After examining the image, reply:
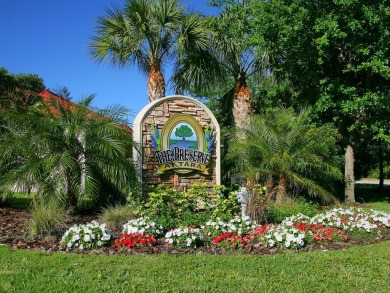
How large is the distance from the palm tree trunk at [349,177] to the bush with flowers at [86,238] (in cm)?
1146

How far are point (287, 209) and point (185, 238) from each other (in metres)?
4.37

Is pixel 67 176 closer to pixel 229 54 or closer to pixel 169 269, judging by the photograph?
pixel 169 269

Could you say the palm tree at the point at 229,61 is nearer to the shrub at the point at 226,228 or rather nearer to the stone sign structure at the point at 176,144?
the stone sign structure at the point at 176,144

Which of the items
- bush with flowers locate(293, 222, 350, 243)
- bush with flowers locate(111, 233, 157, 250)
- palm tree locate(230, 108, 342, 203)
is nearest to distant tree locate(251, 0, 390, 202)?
palm tree locate(230, 108, 342, 203)

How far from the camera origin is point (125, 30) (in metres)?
13.9

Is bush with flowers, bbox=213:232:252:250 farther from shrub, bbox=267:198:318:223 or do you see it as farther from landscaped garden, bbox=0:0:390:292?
shrub, bbox=267:198:318:223

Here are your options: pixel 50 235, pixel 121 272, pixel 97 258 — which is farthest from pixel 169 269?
pixel 50 235

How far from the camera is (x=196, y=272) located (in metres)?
5.75

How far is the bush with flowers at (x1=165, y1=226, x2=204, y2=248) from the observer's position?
7.25 metres

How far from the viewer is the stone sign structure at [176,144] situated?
11359 millimetres

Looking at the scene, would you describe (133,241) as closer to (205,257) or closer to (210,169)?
(205,257)

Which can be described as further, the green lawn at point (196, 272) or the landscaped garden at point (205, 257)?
the landscaped garden at point (205, 257)

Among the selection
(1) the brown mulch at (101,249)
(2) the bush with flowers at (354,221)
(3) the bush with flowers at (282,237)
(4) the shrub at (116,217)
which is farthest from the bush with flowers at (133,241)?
(2) the bush with flowers at (354,221)

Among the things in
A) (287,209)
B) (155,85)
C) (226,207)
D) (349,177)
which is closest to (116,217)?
(226,207)
